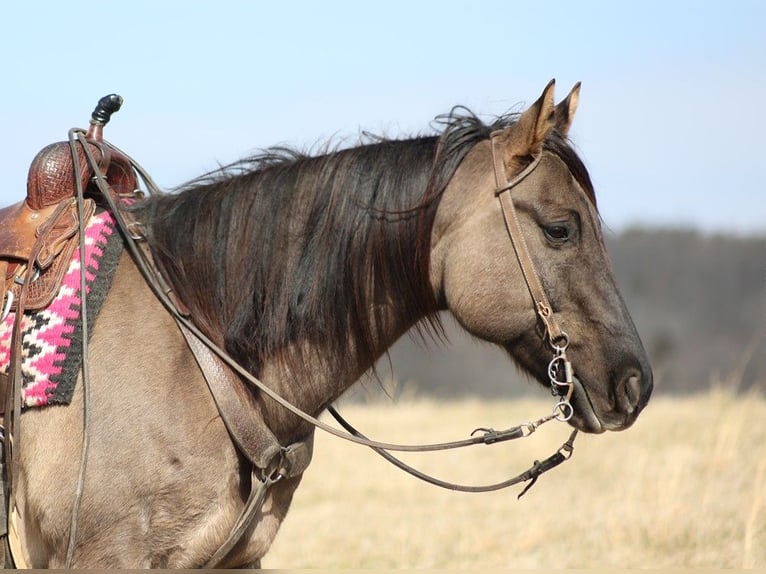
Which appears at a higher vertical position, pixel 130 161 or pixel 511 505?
pixel 130 161

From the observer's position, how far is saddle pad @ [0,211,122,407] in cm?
317

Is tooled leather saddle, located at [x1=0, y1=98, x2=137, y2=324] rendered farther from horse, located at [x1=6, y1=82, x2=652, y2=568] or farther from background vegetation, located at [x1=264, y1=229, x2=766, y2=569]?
background vegetation, located at [x1=264, y1=229, x2=766, y2=569]

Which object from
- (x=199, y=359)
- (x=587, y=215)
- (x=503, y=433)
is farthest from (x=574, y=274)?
(x=199, y=359)

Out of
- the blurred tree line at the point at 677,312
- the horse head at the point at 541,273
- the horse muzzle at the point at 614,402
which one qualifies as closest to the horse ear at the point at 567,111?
the horse head at the point at 541,273

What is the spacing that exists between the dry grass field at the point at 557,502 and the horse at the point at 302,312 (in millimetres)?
3194

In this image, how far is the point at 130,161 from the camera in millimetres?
3918

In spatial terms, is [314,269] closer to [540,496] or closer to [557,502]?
[557,502]

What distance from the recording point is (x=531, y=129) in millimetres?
3252

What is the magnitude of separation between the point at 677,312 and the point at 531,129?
116 feet

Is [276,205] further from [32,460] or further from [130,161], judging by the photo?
[32,460]

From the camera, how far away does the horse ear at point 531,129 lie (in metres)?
3.20

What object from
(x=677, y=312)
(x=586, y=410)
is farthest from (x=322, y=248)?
(x=677, y=312)

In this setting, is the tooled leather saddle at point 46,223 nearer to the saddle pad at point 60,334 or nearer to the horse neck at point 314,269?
the saddle pad at point 60,334

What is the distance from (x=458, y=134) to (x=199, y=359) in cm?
133
